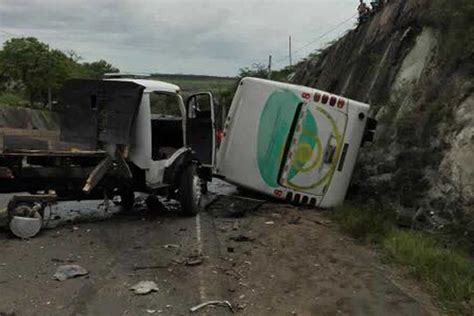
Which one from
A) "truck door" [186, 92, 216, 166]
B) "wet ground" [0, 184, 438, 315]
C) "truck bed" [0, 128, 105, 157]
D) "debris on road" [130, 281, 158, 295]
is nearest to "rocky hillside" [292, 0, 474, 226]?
"wet ground" [0, 184, 438, 315]

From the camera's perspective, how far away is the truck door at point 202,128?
1267cm

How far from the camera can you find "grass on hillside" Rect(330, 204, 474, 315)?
6762mm

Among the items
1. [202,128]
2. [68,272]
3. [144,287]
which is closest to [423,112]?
[202,128]

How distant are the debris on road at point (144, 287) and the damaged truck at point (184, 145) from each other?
2.64m

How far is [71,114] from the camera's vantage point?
33.7 feet

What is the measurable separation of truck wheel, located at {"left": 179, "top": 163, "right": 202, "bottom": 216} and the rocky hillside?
3.46 meters

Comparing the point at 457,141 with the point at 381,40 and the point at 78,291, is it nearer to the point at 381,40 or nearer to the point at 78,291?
the point at 78,291

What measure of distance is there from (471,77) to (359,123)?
6.96ft

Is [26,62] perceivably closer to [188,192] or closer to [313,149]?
[313,149]

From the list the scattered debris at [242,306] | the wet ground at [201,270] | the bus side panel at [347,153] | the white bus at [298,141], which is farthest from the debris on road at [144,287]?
the bus side panel at [347,153]

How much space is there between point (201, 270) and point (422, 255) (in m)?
2.70

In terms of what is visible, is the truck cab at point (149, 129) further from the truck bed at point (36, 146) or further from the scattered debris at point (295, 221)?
the scattered debris at point (295, 221)

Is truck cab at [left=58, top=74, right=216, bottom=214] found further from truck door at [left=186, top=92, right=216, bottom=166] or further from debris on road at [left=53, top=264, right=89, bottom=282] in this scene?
debris on road at [left=53, top=264, right=89, bottom=282]

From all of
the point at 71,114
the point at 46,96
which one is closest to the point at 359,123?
the point at 71,114
